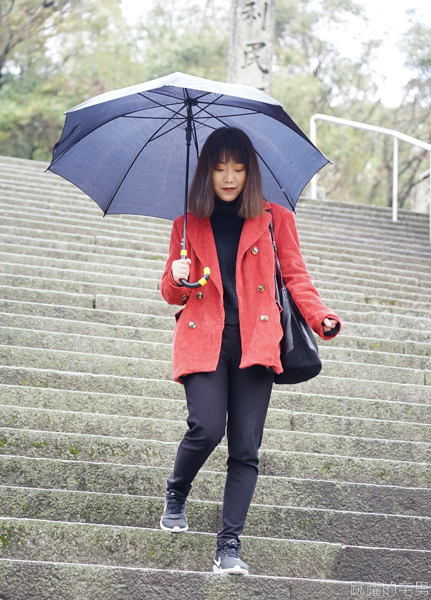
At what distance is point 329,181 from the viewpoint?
2483 centimetres

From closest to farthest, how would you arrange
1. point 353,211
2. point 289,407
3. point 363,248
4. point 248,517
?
1. point 248,517
2. point 289,407
3. point 363,248
4. point 353,211

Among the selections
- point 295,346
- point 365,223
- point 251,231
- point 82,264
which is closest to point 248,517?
point 295,346

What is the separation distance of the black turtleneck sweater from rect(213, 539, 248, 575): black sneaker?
843 mm

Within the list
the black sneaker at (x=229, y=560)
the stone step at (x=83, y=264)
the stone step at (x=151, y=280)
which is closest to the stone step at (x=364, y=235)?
the stone step at (x=151, y=280)

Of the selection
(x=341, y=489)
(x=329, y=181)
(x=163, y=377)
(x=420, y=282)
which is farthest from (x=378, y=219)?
(x=329, y=181)

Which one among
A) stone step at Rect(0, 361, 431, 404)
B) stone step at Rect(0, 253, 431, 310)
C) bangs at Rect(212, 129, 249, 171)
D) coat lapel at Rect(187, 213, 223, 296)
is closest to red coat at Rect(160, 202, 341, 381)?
coat lapel at Rect(187, 213, 223, 296)

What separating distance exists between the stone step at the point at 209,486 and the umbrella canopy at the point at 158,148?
1267 millimetres

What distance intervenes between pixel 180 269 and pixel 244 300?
0.28 m

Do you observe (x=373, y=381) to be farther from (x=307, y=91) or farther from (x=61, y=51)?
(x=61, y=51)

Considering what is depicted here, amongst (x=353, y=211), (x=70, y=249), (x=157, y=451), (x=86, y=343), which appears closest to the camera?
(x=157, y=451)

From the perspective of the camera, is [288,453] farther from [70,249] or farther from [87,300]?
[70,249]

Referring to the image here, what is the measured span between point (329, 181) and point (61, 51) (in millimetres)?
10807

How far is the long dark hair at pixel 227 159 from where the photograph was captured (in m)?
2.61

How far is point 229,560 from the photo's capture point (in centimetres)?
245
